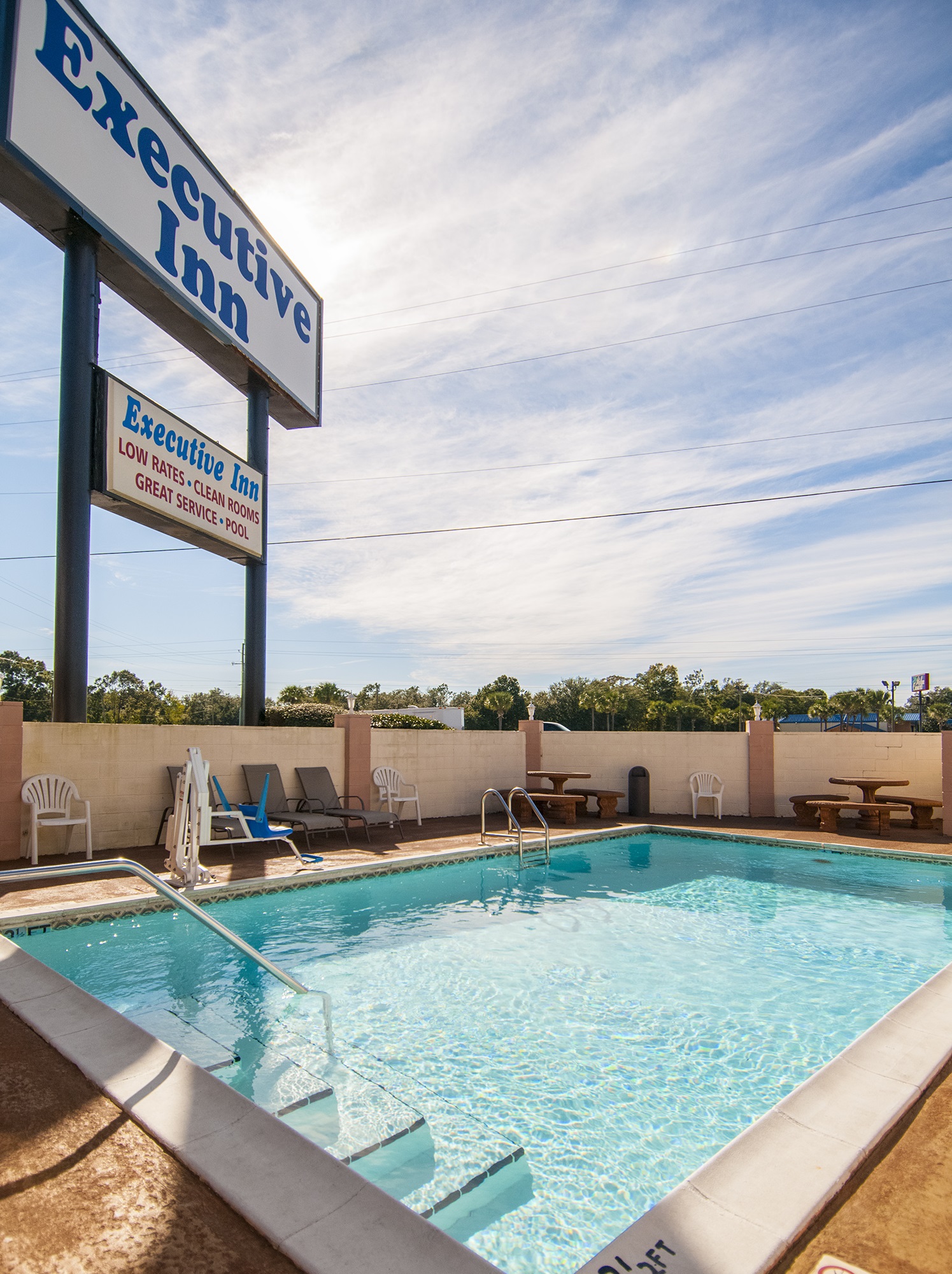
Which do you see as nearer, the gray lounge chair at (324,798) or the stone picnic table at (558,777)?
the gray lounge chair at (324,798)

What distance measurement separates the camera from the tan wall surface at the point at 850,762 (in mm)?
11477

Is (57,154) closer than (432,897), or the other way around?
(432,897)

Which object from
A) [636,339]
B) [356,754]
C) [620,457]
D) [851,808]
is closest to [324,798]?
[356,754]

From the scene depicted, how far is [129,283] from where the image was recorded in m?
9.10

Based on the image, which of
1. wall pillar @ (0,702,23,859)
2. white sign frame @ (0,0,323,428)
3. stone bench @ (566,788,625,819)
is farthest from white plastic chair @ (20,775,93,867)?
stone bench @ (566,788,625,819)

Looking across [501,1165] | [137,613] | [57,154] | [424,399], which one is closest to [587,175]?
[57,154]

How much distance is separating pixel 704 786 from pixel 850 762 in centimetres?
231

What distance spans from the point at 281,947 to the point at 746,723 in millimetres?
9408

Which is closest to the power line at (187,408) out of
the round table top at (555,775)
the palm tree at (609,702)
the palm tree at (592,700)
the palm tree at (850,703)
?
the round table top at (555,775)

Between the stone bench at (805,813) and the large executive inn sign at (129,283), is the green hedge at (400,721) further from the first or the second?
the stone bench at (805,813)

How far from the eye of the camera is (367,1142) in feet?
9.29

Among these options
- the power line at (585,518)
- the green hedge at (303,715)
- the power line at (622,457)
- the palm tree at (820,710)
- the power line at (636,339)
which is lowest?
the palm tree at (820,710)

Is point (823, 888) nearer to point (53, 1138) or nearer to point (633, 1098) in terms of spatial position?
point (633, 1098)

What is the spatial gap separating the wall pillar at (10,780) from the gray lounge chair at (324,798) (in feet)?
10.6
